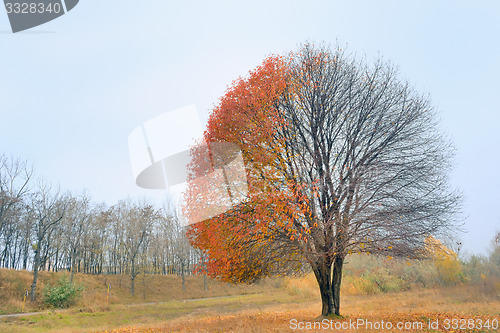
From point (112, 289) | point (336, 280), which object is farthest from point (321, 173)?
point (112, 289)

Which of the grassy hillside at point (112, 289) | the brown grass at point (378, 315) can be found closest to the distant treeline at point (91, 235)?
the grassy hillside at point (112, 289)

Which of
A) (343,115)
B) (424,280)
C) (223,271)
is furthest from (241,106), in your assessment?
(424,280)

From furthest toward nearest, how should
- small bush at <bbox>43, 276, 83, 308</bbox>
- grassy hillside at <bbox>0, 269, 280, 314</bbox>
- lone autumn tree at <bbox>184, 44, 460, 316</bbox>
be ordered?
grassy hillside at <bbox>0, 269, 280, 314</bbox>
small bush at <bbox>43, 276, 83, 308</bbox>
lone autumn tree at <bbox>184, 44, 460, 316</bbox>

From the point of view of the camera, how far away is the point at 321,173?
13.7m

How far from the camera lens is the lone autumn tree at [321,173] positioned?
1191 centimetres

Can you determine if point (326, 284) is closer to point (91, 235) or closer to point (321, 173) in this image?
point (321, 173)

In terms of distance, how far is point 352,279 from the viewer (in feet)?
112

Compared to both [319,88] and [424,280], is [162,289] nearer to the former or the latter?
[424,280]

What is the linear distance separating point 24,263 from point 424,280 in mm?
57790

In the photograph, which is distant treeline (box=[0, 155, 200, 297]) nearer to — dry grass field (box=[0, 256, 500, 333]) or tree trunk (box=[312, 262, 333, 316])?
dry grass field (box=[0, 256, 500, 333])

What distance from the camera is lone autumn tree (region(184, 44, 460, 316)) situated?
1191 cm

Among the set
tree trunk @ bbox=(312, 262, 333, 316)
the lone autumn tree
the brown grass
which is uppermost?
the lone autumn tree

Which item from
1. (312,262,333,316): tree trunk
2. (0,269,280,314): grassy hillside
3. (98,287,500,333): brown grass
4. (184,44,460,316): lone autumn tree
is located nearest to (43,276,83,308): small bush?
(0,269,280,314): grassy hillside

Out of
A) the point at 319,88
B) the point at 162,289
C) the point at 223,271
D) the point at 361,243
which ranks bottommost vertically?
the point at 162,289
